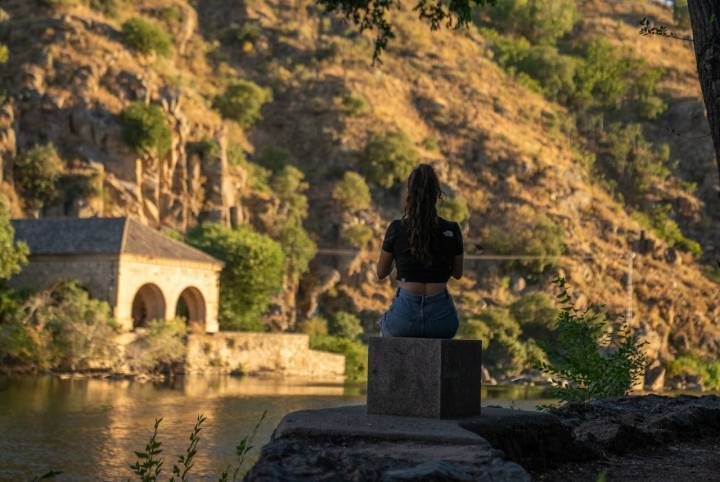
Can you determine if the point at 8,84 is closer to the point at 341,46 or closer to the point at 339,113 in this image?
the point at 339,113

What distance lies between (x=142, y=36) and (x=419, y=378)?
5822 cm

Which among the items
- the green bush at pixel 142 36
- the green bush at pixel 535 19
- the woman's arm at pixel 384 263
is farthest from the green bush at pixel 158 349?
the green bush at pixel 535 19

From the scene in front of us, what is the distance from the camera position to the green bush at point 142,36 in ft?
206

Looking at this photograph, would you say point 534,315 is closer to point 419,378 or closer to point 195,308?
point 195,308

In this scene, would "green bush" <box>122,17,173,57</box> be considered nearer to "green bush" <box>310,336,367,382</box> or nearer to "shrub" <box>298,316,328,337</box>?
"shrub" <box>298,316,328,337</box>

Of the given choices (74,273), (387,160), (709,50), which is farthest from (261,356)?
Answer: (709,50)

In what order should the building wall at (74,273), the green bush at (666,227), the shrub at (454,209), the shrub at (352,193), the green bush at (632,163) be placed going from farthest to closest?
the green bush at (632,163)
the green bush at (666,227)
the shrub at (454,209)
the shrub at (352,193)
the building wall at (74,273)

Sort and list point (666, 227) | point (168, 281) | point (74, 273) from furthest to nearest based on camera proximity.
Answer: point (666, 227) < point (168, 281) < point (74, 273)

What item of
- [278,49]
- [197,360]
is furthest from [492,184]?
[197,360]

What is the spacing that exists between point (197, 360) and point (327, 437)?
37161mm

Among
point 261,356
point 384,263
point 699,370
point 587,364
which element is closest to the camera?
point 384,263

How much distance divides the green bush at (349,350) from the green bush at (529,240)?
14.8m

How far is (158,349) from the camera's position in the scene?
4169cm

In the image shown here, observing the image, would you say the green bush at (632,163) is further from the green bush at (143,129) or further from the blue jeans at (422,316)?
the blue jeans at (422,316)
